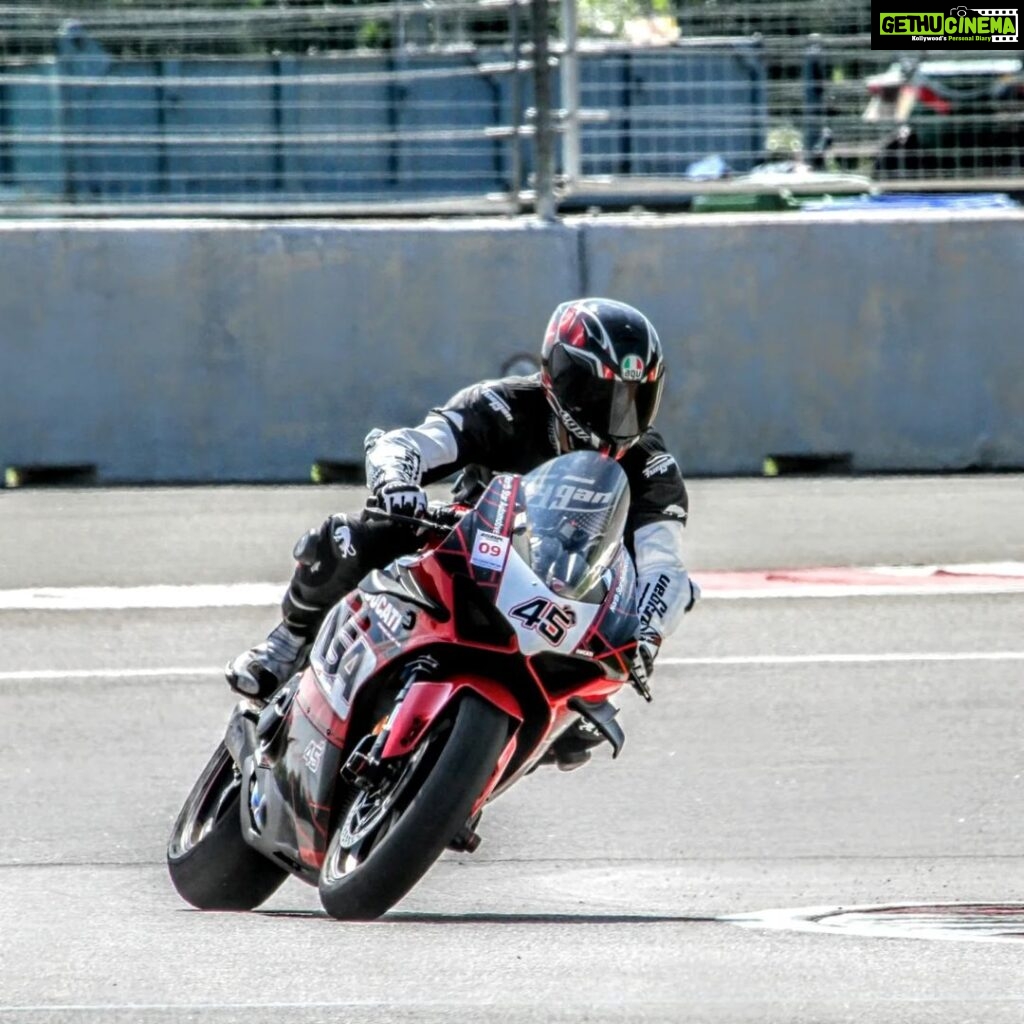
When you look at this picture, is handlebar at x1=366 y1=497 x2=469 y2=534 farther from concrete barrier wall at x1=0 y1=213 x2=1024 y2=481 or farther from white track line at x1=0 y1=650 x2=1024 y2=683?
concrete barrier wall at x1=0 y1=213 x2=1024 y2=481

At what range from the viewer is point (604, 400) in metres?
5.17

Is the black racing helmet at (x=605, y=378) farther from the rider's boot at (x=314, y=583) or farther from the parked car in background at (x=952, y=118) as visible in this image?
the parked car in background at (x=952, y=118)

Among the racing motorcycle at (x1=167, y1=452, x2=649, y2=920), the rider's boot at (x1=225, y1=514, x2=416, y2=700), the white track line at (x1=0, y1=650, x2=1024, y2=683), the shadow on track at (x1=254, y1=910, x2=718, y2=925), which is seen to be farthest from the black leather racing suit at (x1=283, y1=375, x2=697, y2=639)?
the white track line at (x1=0, y1=650, x2=1024, y2=683)

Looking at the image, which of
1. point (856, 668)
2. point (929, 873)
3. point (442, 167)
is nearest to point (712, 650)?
point (856, 668)

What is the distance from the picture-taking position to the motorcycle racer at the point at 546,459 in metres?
5.16

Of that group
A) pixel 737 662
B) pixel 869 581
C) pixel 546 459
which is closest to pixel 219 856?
pixel 546 459

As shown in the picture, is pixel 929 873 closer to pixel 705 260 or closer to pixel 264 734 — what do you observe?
pixel 264 734

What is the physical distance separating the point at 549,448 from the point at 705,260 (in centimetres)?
698

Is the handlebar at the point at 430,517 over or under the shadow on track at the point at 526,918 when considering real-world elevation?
over

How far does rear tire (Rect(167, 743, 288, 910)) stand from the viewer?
5398 millimetres

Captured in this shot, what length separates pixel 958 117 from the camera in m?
13.6

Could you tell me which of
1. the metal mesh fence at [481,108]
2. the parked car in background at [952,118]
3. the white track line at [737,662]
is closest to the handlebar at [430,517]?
the white track line at [737,662]

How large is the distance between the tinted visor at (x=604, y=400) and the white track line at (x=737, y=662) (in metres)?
3.58

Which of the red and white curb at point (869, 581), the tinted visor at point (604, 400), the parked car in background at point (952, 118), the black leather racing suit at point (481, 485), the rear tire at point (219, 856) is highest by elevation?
the parked car in background at point (952, 118)
